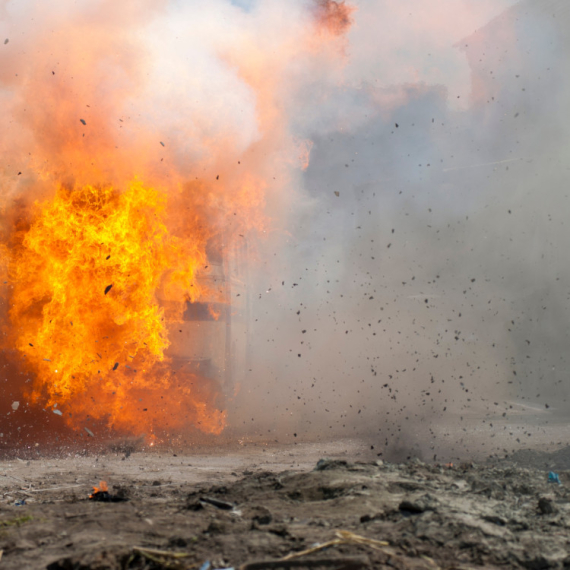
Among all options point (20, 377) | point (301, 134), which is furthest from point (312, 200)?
point (20, 377)

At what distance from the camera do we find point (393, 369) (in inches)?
339

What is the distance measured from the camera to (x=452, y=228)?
1000 cm

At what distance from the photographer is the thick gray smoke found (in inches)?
351

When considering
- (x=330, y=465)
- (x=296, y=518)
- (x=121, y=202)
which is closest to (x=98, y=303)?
(x=121, y=202)

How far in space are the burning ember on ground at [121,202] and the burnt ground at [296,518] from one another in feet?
6.40

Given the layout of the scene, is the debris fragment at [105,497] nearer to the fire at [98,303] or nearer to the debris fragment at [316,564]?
the debris fragment at [316,564]

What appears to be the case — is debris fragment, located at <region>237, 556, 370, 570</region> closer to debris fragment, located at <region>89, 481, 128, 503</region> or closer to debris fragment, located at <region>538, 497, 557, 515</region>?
debris fragment, located at <region>538, 497, 557, 515</region>

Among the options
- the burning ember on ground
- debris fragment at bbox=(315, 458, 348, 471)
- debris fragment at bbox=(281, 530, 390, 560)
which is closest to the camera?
debris fragment at bbox=(281, 530, 390, 560)

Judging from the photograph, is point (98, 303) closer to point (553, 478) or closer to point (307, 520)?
point (307, 520)

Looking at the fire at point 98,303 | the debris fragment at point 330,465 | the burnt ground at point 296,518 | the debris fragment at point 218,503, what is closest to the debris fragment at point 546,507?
the burnt ground at point 296,518

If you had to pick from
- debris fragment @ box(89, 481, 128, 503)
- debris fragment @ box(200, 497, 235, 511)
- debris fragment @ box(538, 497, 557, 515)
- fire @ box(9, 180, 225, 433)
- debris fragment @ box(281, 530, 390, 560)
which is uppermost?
fire @ box(9, 180, 225, 433)

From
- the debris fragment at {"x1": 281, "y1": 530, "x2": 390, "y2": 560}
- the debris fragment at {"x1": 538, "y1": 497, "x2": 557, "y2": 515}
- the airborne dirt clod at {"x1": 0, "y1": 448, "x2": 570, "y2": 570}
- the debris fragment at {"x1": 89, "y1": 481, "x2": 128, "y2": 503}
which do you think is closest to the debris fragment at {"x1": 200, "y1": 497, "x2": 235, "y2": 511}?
the airborne dirt clod at {"x1": 0, "y1": 448, "x2": 570, "y2": 570}

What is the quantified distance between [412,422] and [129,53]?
6.63 meters

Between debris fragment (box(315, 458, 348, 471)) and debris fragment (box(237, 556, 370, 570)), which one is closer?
debris fragment (box(237, 556, 370, 570))
